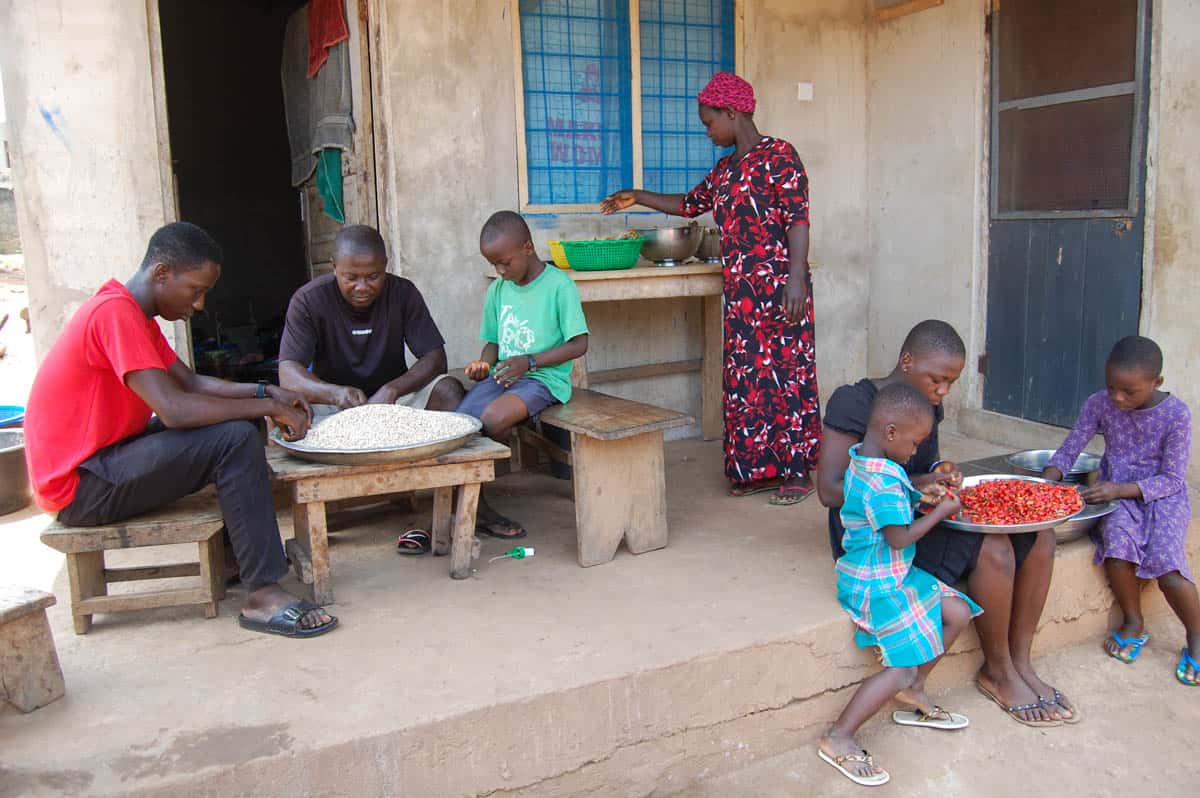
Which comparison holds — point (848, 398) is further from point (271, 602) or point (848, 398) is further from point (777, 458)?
point (271, 602)

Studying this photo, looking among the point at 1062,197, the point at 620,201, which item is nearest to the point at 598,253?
the point at 620,201

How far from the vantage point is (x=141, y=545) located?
2.82 meters

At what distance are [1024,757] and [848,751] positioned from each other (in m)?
0.54

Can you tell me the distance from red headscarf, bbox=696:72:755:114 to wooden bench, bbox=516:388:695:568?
1.38 metres

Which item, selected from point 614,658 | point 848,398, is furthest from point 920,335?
point 614,658

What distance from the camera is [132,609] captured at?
117 inches

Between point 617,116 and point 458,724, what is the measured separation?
361cm

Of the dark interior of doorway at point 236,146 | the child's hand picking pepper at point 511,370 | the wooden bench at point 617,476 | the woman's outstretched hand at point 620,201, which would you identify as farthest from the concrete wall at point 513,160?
the dark interior of doorway at point 236,146

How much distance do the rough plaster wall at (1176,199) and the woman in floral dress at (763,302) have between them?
150 centimetres

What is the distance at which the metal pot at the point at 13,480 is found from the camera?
4234mm

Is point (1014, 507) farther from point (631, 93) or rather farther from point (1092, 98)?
point (631, 93)

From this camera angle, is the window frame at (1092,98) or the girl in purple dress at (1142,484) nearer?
the girl in purple dress at (1142,484)

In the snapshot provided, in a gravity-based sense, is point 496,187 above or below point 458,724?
above

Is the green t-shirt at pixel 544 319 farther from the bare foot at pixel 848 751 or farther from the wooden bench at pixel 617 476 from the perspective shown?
the bare foot at pixel 848 751
